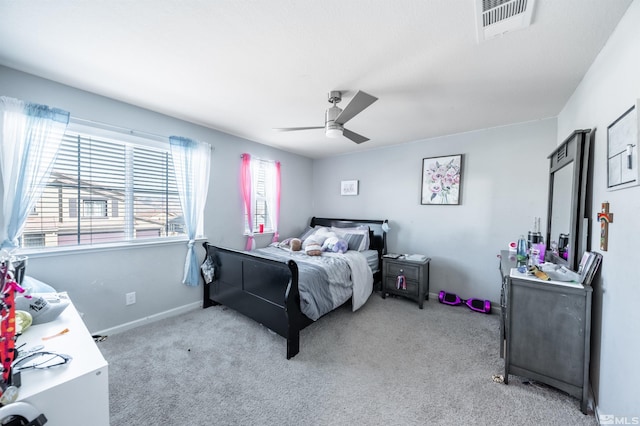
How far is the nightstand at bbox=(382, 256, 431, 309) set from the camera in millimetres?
3205

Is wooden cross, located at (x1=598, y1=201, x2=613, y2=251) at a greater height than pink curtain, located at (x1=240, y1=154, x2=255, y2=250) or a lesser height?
lesser

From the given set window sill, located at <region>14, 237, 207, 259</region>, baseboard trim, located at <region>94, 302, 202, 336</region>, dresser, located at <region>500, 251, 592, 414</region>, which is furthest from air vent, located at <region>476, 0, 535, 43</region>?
baseboard trim, located at <region>94, 302, 202, 336</region>

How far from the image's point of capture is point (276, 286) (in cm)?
225

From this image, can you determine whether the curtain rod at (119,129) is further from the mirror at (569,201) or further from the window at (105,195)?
the mirror at (569,201)

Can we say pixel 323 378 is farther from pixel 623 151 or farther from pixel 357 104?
pixel 623 151

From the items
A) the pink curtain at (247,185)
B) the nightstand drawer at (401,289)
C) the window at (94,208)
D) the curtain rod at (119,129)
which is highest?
the curtain rod at (119,129)

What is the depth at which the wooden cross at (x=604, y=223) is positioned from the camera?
55.6 inches

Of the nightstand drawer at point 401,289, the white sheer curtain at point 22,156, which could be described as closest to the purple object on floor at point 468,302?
the nightstand drawer at point 401,289

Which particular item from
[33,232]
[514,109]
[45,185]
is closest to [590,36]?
[514,109]

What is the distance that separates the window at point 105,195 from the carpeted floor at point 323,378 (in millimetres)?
1078

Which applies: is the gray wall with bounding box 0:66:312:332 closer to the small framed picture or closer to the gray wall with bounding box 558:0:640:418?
the small framed picture

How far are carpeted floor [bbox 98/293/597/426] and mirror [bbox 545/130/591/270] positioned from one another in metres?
1.03

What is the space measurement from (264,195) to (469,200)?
309cm

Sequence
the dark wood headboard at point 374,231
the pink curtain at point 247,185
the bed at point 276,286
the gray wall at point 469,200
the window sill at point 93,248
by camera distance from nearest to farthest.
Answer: the window sill at point 93,248
the bed at point 276,286
the gray wall at point 469,200
the pink curtain at point 247,185
the dark wood headboard at point 374,231
